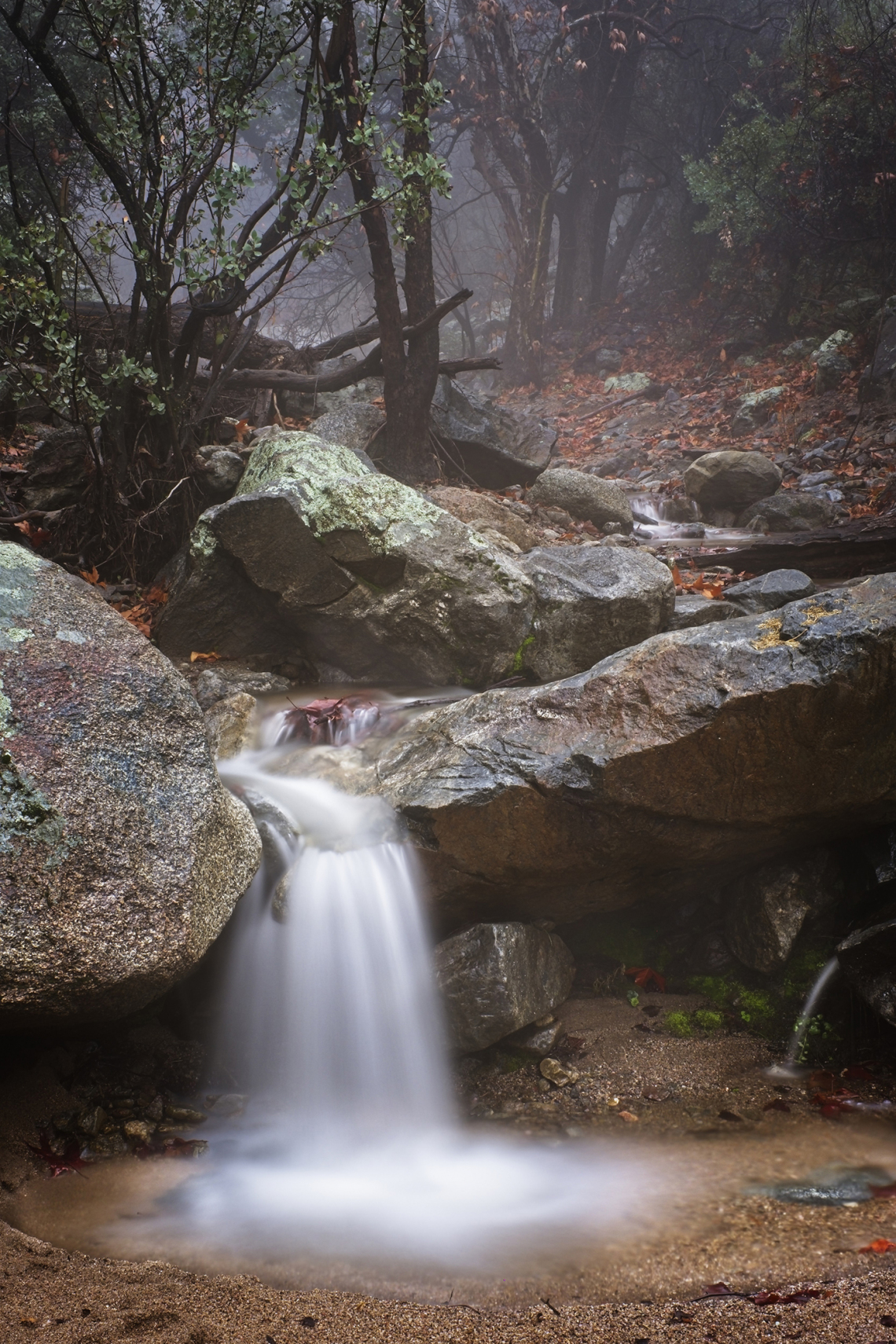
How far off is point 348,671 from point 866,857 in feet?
10.9

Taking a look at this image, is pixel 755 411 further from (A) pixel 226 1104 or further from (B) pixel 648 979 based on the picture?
(A) pixel 226 1104

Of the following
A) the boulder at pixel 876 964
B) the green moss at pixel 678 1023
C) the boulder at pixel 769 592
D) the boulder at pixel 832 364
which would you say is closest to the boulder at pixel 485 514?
the boulder at pixel 769 592

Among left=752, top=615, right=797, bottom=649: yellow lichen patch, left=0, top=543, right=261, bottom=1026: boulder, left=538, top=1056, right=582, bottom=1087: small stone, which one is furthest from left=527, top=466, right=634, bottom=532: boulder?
left=538, top=1056, right=582, bottom=1087: small stone

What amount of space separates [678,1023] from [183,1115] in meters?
2.13

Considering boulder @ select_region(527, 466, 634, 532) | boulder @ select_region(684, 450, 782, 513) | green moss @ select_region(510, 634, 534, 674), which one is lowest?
green moss @ select_region(510, 634, 534, 674)

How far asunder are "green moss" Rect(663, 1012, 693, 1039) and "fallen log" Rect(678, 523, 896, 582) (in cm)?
436

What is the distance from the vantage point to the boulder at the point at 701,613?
5.29m

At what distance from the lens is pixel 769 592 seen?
5527 millimetres

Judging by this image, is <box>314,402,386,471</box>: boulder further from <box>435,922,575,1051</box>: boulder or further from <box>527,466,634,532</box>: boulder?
<box>435,922,575,1051</box>: boulder

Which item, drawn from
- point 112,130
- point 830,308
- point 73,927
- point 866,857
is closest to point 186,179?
point 112,130

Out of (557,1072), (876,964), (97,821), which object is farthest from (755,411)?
(97,821)

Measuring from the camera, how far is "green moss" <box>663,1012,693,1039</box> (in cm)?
341

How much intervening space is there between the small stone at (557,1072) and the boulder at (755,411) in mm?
12179

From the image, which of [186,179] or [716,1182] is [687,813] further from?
[186,179]
